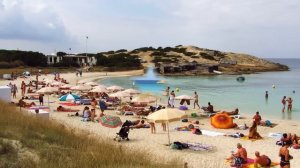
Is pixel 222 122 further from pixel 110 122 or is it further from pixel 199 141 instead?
pixel 110 122

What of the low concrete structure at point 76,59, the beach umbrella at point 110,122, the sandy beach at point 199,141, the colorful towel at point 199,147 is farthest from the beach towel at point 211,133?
the low concrete structure at point 76,59

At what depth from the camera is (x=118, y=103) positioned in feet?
94.3

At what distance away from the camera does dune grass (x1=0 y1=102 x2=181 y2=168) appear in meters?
6.45

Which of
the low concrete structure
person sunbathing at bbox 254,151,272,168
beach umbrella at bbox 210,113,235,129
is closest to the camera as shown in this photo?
person sunbathing at bbox 254,151,272,168

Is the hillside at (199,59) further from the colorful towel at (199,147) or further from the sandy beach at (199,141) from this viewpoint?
the colorful towel at (199,147)

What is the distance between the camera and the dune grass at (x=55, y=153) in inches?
254

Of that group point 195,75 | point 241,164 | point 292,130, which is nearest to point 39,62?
point 195,75

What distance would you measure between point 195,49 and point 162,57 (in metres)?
22.2

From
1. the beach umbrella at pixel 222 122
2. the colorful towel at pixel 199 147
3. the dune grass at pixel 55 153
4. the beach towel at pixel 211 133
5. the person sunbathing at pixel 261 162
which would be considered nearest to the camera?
the dune grass at pixel 55 153

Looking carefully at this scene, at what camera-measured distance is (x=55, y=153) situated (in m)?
7.18

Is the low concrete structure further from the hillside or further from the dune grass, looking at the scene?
the dune grass

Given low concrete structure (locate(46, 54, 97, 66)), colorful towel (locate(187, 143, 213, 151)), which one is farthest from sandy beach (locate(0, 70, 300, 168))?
low concrete structure (locate(46, 54, 97, 66))

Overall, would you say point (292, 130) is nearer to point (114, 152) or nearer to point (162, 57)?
point (114, 152)

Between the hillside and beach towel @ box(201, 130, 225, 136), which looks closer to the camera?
beach towel @ box(201, 130, 225, 136)
